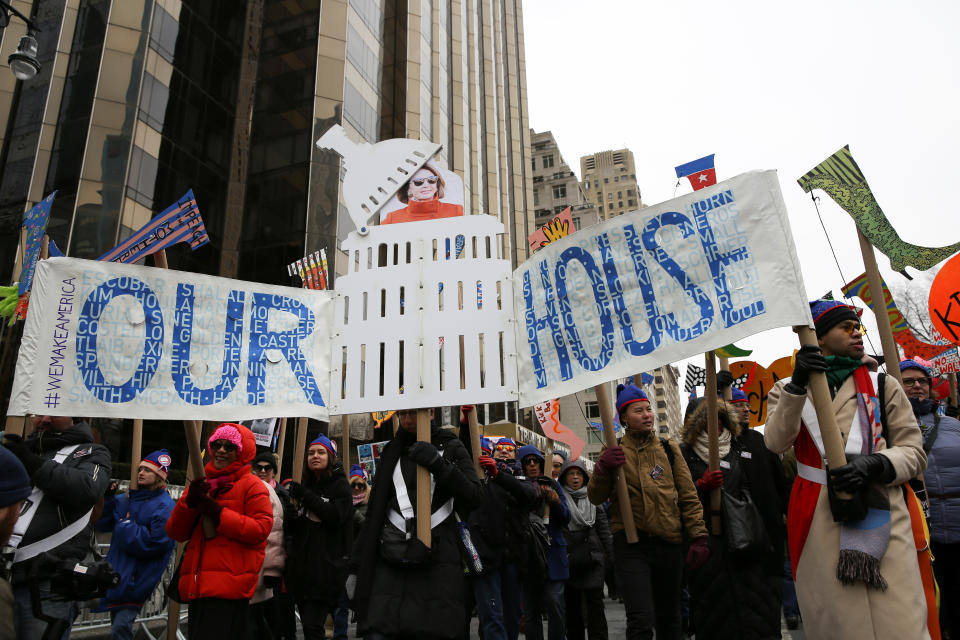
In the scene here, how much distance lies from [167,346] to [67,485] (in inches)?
41.0

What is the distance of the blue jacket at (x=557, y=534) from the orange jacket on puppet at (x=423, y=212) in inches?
114

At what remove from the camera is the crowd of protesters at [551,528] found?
10.3 ft

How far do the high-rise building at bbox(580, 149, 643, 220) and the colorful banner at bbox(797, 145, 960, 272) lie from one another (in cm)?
11053

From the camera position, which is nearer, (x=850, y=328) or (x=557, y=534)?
(x=850, y=328)

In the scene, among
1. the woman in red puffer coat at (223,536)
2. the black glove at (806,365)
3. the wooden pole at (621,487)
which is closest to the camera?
the black glove at (806,365)

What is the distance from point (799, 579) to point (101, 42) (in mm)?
22687

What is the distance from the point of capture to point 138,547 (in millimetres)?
5773

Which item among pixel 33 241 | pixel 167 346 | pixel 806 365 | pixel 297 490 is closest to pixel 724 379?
pixel 806 365

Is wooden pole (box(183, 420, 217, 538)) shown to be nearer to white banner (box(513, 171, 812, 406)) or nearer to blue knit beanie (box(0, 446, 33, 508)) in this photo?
blue knit beanie (box(0, 446, 33, 508))

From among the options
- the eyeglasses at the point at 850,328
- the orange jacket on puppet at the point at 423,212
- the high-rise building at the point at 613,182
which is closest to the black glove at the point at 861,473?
the eyeglasses at the point at 850,328

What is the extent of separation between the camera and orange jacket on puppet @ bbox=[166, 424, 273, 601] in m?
4.14

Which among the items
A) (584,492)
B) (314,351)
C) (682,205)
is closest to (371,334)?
(314,351)

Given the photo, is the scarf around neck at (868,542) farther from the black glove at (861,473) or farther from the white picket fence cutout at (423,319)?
the white picket fence cutout at (423,319)

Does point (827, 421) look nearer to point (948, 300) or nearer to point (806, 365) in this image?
point (806, 365)
